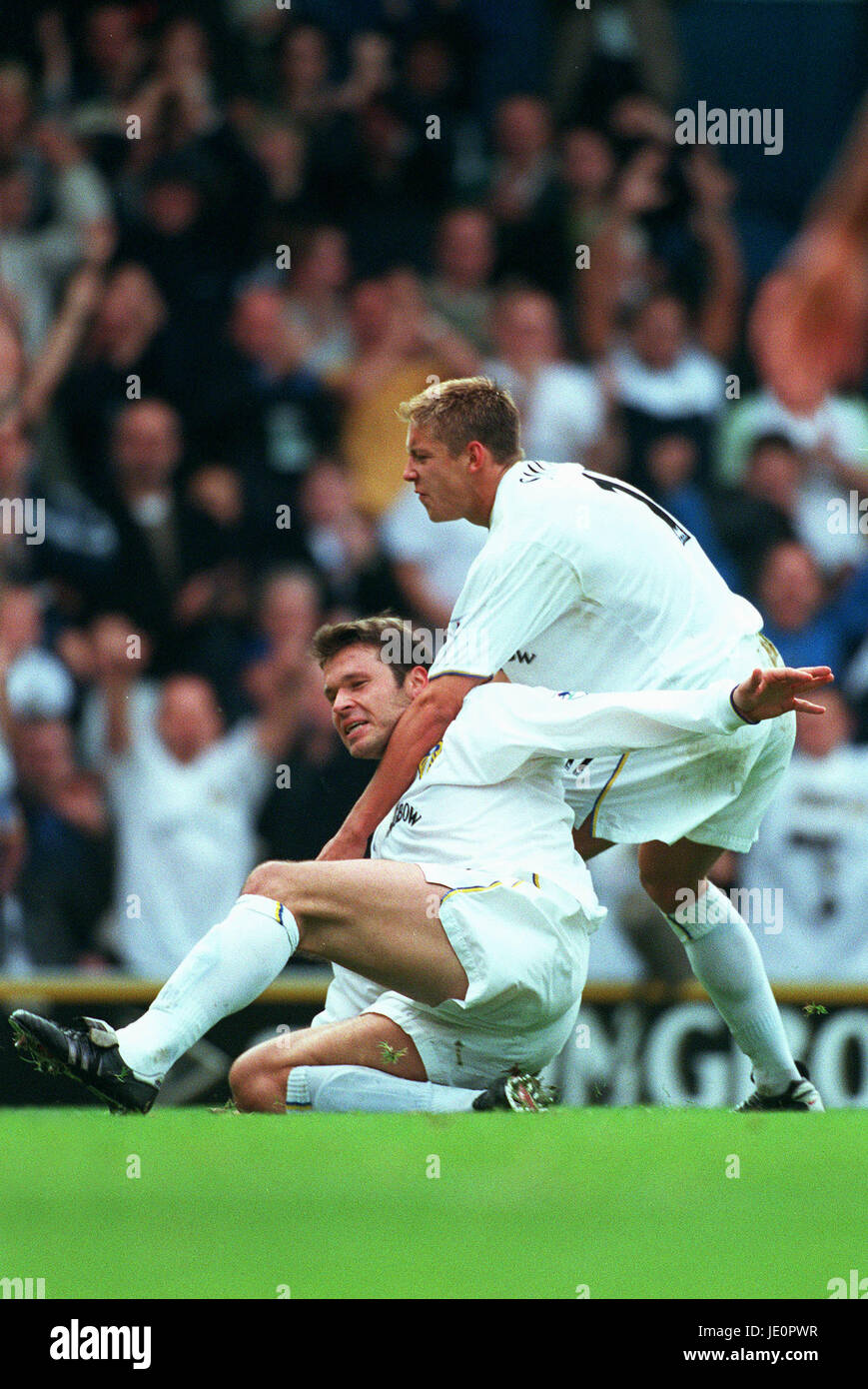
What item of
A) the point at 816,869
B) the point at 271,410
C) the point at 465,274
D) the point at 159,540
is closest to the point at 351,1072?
the point at 816,869

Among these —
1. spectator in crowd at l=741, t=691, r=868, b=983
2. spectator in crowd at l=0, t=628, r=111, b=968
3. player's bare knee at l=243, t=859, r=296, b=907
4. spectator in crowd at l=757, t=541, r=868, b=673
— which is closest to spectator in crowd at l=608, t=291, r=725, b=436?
spectator in crowd at l=757, t=541, r=868, b=673

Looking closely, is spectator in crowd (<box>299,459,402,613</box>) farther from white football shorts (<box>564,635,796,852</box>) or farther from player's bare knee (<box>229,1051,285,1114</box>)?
player's bare knee (<box>229,1051,285,1114</box>)

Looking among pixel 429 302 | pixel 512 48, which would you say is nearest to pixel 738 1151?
pixel 429 302

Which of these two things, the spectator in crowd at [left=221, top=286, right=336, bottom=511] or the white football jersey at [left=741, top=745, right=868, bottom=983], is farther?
the spectator in crowd at [left=221, top=286, right=336, bottom=511]

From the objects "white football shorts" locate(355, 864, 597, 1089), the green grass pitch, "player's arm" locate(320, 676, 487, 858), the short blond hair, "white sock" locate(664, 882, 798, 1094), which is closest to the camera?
the green grass pitch

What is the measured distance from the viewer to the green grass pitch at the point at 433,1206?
10.1 ft

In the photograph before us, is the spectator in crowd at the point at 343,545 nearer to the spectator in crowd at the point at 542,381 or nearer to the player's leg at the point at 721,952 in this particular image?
the spectator in crowd at the point at 542,381

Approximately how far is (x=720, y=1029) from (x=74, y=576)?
329 cm

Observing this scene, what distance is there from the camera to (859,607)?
844 centimetres

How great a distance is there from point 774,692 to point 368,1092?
4.62ft

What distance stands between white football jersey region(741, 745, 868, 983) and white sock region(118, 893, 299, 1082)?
3748mm

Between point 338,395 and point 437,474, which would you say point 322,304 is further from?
point 437,474

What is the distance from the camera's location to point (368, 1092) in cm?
484

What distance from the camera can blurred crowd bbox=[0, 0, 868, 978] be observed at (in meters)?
7.91
